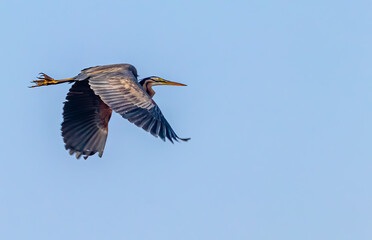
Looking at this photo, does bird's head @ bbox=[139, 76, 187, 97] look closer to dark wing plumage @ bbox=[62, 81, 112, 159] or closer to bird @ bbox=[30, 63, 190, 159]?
bird @ bbox=[30, 63, 190, 159]

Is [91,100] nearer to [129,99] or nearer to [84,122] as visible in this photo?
[84,122]

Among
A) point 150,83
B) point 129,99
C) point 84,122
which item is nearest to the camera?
point 129,99

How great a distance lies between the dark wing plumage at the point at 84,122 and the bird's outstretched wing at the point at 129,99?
839 mm

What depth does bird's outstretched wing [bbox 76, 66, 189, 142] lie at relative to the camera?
19906mm

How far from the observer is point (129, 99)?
831 inches

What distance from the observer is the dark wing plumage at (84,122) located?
922 inches

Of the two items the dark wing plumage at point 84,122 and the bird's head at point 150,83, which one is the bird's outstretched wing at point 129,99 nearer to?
the dark wing plumage at point 84,122

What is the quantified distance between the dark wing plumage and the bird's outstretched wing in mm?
839

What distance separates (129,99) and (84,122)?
294 cm

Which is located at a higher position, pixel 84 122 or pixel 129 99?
pixel 129 99

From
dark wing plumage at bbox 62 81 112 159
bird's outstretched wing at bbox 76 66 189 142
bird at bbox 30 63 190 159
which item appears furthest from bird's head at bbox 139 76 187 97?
bird's outstretched wing at bbox 76 66 189 142

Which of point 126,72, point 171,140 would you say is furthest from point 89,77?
point 171,140

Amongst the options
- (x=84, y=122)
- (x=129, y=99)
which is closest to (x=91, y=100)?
(x=84, y=122)

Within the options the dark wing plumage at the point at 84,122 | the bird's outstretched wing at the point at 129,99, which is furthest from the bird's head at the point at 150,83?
the bird's outstretched wing at the point at 129,99
